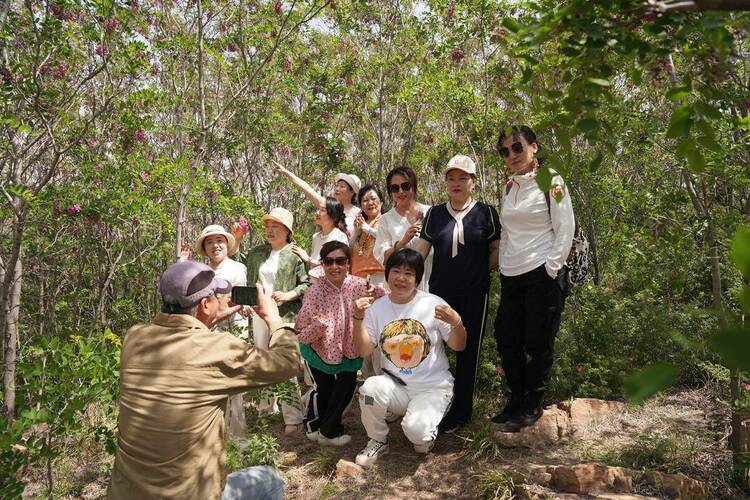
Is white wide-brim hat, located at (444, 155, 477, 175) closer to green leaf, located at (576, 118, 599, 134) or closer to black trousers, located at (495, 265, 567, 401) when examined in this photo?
black trousers, located at (495, 265, 567, 401)

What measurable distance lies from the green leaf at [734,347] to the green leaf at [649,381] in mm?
67

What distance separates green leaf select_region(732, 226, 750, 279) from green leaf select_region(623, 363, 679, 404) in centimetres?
14

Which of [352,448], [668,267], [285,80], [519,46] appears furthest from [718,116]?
[285,80]

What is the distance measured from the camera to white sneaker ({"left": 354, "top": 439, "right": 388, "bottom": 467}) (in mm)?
3588

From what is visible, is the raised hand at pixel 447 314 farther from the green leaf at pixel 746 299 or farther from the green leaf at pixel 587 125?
the green leaf at pixel 746 299

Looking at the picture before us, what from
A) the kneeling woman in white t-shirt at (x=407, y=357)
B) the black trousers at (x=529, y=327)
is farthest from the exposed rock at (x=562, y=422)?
the kneeling woman in white t-shirt at (x=407, y=357)

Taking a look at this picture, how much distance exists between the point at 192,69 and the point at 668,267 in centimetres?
679

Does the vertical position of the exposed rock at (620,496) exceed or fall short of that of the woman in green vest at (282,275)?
it falls short

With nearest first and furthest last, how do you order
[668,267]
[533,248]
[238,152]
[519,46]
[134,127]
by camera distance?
1. [519,46]
2. [533,248]
3. [134,127]
4. [668,267]
5. [238,152]

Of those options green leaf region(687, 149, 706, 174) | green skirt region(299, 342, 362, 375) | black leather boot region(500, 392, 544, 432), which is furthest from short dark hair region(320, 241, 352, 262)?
green leaf region(687, 149, 706, 174)

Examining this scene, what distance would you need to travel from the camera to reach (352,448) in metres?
3.96

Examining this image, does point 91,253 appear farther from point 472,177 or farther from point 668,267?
point 668,267

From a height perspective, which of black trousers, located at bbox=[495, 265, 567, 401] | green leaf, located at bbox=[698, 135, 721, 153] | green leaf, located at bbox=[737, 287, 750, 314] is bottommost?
black trousers, located at bbox=[495, 265, 567, 401]

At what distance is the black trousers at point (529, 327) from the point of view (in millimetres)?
3527
